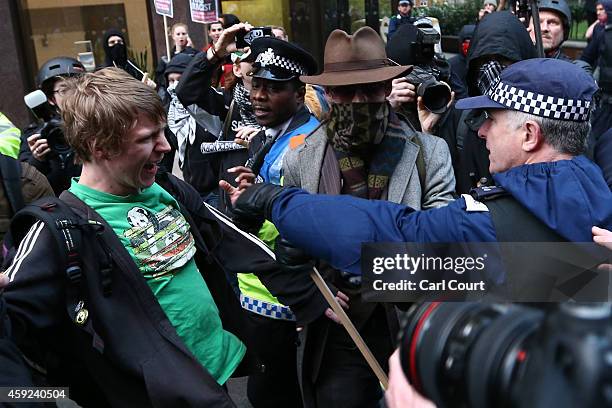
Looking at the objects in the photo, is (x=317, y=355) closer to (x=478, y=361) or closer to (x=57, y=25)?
(x=478, y=361)

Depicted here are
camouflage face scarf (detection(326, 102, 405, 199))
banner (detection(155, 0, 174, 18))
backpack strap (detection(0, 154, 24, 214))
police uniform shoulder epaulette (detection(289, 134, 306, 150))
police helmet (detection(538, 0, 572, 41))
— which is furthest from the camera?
banner (detection(155, 0, 174, 18))

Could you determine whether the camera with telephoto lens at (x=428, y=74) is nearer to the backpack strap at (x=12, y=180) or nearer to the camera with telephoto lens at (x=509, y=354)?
the backpack strap at (x=12, y=180)

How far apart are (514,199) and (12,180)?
258 cm

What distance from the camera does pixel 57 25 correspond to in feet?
39.6

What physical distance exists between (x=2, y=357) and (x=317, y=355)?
1.43 meters

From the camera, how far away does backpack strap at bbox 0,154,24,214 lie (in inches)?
132

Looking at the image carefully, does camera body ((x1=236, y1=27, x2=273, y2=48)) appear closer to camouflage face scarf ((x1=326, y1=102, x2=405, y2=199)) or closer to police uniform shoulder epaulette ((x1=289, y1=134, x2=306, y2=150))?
police uniform shoulder epaulette ((x1=289, y1=134, x2=306, y2=150))

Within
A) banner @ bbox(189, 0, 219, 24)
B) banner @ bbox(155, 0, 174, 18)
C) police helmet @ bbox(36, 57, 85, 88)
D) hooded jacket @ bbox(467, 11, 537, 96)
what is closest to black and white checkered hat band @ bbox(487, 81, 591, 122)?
hooded jacket @ bbox(467, 11, 537, 96)

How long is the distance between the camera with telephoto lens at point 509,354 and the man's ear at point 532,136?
104 centimetres

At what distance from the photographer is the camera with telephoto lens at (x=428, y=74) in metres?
3.45

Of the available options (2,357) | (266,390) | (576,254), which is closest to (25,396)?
(2,357)

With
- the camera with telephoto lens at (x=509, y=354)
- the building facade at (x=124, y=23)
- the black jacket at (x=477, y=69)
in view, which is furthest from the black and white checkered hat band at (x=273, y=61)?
the building facade at (x=124, y=23)

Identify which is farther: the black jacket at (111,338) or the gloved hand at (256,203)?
the gloved hand at (256,203)

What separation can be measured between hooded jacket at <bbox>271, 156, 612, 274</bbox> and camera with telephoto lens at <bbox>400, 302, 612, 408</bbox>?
2.70ft
